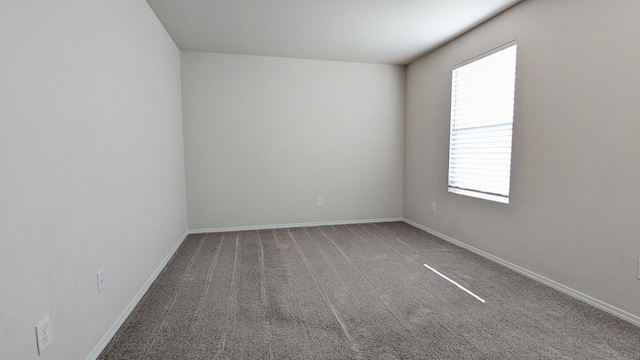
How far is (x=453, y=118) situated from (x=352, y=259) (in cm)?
213

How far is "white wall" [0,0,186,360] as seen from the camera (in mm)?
1108

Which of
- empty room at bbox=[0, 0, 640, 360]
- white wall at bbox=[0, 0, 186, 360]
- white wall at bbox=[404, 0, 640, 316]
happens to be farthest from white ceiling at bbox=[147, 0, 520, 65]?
white wall at bbox=[0, 0, 186, 360]

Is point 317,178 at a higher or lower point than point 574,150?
lower

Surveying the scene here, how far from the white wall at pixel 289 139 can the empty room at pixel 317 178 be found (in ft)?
0.10

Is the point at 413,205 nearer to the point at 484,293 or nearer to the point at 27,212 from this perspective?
the point at 484,293

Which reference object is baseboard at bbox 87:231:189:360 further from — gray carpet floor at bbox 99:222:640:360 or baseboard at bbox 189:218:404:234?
baseboard at bbox 189:218:404:234

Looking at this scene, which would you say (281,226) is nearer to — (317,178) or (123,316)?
(317,178)

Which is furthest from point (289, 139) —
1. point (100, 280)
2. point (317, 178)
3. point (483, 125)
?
point (100, 280)

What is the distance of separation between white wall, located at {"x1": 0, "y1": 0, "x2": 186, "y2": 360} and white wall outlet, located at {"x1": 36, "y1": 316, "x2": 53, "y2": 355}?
0.08 feet

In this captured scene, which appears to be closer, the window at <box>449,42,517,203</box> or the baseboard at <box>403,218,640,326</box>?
the baseboard at <box>403,218,640,326</box>

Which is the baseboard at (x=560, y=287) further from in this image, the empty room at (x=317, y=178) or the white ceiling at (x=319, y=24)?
the white ceiling at (x=319, y=24)

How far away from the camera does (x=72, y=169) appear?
1475 mm

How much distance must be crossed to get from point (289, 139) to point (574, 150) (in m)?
3.18

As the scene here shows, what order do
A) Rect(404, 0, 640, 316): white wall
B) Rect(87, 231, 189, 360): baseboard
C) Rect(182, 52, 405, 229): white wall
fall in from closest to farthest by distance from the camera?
Rect(87, 231, 189, 360): baseboard, Rect(404, 0, 640, 316): white wall, Rect(182, 52, 405, 229): white wall
